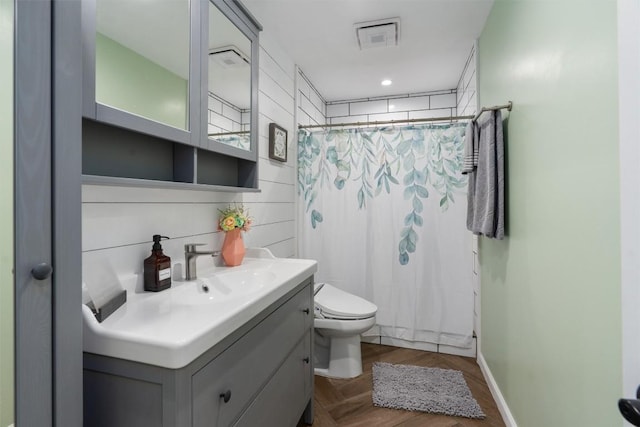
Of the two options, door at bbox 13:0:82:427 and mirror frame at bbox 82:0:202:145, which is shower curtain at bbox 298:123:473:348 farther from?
door at bbox 13:0:82:427

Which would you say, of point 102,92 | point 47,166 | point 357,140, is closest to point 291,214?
point 357,140

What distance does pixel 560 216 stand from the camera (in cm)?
108

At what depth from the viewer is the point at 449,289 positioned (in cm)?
238

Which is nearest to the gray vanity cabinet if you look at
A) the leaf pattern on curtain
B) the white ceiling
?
the leaf pattern on curtain

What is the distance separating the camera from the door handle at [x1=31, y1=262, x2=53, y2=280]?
616 mm

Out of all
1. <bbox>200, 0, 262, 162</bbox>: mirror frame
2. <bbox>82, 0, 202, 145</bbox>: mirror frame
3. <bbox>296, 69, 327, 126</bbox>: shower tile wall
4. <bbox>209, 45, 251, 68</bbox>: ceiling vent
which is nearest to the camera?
<bbox>82, 0, 202, 145</bbox>: mirror frame

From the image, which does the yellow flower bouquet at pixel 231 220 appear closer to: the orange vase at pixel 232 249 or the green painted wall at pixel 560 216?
the orange vase at pixel 232 249

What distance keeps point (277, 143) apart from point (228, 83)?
712mm

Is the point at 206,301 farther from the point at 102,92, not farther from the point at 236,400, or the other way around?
the point at 102,92

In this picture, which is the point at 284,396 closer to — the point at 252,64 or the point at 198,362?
the point at 198,362

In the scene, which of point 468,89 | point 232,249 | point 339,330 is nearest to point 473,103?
point 468,89

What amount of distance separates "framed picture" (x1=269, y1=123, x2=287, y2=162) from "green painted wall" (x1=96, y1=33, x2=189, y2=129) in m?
0.94

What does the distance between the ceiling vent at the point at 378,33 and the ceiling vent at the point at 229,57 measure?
0.88m

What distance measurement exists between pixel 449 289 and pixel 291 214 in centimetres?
139
